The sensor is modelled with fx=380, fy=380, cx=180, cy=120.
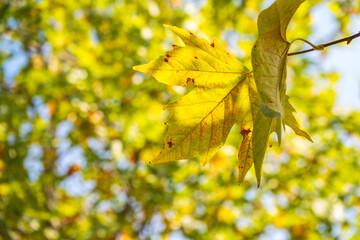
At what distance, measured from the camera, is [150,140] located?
3.70 metres

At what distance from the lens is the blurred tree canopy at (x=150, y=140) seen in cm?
351

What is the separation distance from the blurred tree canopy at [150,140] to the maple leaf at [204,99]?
2.35 metres

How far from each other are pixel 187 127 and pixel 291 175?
297 centimetres

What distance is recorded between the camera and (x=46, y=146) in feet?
15.7

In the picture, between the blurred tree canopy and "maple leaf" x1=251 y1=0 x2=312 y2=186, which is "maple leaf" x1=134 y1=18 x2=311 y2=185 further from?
the blurred tree canopy

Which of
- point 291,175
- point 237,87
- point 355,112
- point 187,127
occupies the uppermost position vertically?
point 355,112

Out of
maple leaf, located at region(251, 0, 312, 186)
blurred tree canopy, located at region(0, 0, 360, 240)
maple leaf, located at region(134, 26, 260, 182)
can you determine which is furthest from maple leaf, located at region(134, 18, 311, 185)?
blurred tree canopy, located at region(0, 0, 360, 240)

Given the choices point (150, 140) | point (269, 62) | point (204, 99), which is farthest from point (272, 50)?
point (150, 140)

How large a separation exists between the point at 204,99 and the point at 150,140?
2.74 m

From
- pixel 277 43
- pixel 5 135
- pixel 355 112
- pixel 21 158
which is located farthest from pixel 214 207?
pixel 277 43

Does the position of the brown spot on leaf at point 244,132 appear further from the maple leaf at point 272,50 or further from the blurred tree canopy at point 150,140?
the blurred tree canopy at point 150,140

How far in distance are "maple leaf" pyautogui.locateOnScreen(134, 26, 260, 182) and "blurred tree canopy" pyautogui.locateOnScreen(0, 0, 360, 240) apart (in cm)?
235

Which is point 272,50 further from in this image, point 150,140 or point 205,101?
point 150,140

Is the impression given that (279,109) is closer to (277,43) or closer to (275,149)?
(277,43)
